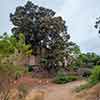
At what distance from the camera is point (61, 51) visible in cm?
3303

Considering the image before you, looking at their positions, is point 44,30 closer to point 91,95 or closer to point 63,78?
point 63,78

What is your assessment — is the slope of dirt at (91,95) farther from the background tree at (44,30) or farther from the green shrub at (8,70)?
the background tree at (44,30)

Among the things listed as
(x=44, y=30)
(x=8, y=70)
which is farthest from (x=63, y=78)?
(x=8, y=70)

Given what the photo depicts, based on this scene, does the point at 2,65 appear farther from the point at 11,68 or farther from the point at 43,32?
the point at 43,32

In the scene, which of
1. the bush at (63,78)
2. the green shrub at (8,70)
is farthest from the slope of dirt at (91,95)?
the bush at (63,78)

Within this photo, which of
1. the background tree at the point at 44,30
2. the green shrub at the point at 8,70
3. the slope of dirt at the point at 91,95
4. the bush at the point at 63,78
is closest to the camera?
the green shrub at the point at 8,70

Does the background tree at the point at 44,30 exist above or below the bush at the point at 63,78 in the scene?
above

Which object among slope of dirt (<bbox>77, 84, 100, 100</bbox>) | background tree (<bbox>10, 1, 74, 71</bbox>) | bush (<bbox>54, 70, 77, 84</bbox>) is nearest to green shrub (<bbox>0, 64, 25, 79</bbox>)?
slope of dirt (<bbox>77, 84, 100, 100</bbox>)

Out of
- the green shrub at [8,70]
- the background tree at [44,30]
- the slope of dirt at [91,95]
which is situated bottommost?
the slope of dirt at [91,95]

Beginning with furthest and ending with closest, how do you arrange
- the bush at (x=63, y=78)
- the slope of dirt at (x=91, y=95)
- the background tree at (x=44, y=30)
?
the background tree at (x=44, y=30) → the bush at (x=63, y=78) → the slope of dirt at (x=91, y=95)

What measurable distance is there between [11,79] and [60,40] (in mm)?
21964

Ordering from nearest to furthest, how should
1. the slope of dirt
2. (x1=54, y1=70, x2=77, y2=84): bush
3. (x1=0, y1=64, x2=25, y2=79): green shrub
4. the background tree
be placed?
(x1=0, y1=64, x2=25, y2=79): green shrub < the slope of dirt < (x1=54, y1=70, x2=77, y2=84): bush < the background tree

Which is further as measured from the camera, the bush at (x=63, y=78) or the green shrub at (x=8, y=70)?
the bush at (x=63, y=78)

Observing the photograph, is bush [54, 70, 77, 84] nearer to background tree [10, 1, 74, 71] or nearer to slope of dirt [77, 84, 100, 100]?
background tree [10, 1, 74, 71]
